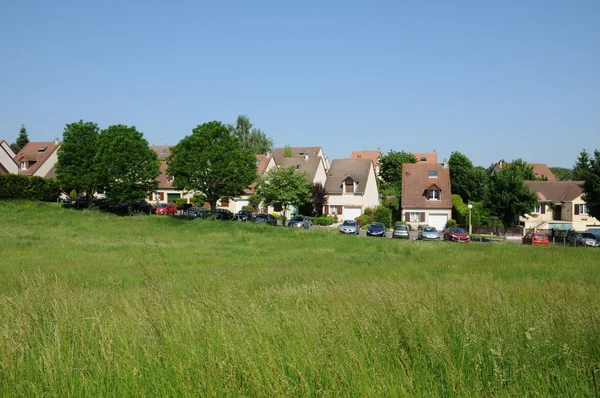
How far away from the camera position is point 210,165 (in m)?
49.0

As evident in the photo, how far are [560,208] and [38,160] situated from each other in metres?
74.7

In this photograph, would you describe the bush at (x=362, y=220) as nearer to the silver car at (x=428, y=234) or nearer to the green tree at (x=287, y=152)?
the silver car at (x=428, y=234)

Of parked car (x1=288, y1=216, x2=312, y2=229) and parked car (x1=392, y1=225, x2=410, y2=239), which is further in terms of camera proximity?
parked car (x1=288, y1=216, x2=312, y2=229)

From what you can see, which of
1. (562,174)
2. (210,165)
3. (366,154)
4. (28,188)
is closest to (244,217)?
(210,165)

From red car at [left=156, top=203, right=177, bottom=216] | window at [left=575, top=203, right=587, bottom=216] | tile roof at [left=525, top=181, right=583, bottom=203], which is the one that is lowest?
red car at [left=156, top=203, right=177, bottom=216]

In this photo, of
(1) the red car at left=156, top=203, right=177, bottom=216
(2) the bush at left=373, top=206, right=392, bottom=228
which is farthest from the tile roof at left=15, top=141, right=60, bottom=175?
(2) the bush at left=373, top=206, right=392, bottom=228

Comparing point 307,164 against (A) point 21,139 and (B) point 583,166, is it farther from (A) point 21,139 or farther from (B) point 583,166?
(A) point 21,139

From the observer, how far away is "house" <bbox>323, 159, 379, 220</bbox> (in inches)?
2606

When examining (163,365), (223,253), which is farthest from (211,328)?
(223,253)

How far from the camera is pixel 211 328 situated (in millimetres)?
5480

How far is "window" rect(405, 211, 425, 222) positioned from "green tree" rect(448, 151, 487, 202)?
15.1 m

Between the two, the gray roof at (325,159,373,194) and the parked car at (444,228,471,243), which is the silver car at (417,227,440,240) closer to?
the parked car at (444,228,471,243)

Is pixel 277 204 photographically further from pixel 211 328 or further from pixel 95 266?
pixel 211 328

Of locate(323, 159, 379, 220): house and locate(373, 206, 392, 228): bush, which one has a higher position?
locate(323, 159, 379, 220): house
